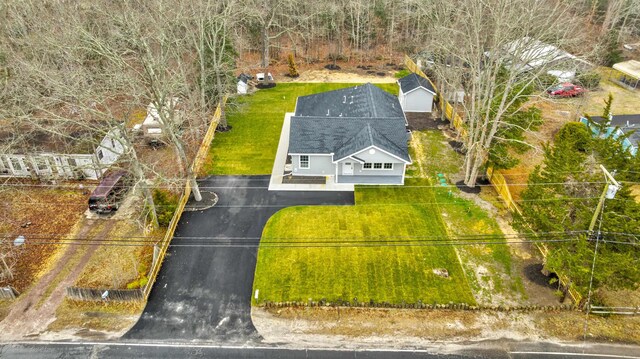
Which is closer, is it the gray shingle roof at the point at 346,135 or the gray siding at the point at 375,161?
the gray siding at the point at 375,161

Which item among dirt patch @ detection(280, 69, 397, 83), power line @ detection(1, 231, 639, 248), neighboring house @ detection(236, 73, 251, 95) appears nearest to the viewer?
power line @ detection(1, 231, 639, 248)

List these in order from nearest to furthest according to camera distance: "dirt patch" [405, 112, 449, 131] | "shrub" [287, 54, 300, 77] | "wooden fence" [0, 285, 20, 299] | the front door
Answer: "wooden fence" [0, 285, 20, 299] → the front door → "dirt patch" [405, 112, 449, 131] → "shrub" [287, 54, 300, 77]

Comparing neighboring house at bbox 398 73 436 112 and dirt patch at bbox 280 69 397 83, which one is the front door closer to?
neighboring house at bbox 398 73 436 112

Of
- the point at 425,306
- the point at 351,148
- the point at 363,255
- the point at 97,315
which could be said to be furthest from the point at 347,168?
the point at 97,315

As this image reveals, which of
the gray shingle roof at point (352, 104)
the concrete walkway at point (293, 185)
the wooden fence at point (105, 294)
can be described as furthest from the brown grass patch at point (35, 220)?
the gray shingle roof at point (352, 104)

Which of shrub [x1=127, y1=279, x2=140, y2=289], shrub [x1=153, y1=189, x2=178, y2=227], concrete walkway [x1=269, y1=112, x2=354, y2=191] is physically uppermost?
shrub [x1=153, y1=189, x2=178, y2=227]

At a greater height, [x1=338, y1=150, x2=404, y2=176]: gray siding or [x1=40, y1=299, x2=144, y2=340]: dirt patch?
[x1=338, y1=150, x2=404, y2=176]: gray siding

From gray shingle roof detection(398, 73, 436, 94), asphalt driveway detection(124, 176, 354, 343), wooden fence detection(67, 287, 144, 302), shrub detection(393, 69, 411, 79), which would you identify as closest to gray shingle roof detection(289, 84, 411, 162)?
asphalt driveway detection(124, 176, 354, 343)

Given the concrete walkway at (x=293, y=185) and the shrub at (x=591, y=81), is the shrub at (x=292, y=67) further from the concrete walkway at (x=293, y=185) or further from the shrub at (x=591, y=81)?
the shrub at (x=591, y=81)
